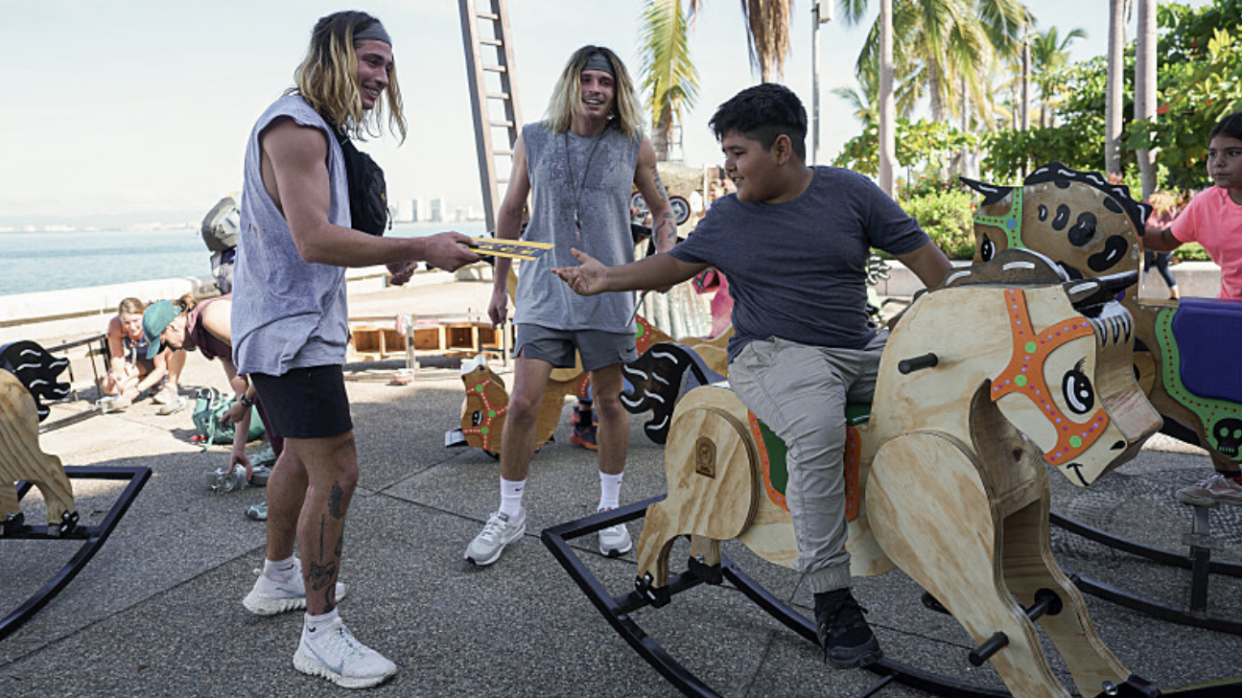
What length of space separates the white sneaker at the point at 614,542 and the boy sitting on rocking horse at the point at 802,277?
1.36 m

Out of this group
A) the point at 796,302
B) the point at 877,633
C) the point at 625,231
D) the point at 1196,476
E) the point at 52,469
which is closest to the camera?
the point at 796,302

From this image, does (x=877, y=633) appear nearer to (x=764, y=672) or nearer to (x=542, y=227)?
(x=764, y=672)

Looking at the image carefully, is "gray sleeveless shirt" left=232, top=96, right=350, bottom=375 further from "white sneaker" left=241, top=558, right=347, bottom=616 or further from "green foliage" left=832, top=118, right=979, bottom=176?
"green foliage" left=832, top=118, right=979, bottom=176

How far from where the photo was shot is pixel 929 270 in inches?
89.5

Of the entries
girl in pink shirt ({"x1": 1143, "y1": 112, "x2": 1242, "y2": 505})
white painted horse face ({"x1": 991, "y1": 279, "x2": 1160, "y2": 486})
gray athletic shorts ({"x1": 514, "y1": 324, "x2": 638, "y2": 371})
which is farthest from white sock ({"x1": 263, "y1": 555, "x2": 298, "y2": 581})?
girl in pink shirt ({"x1": 1143, "y1": 112, "x2": 1242, "y2": 505})

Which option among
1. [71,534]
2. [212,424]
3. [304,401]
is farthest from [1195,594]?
[212,424]

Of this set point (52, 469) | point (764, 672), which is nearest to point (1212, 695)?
point (764, 672)

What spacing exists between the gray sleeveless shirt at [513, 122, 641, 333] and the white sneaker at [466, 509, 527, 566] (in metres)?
0.85

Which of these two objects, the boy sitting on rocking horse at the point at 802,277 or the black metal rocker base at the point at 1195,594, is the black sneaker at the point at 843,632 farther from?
the black metal rocker base at the point at 1195,594

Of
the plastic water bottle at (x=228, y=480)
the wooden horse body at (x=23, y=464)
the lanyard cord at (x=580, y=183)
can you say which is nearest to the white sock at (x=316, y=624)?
the wooden horse body at (x=23, y=464)

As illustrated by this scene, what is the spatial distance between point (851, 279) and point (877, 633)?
4.12ft

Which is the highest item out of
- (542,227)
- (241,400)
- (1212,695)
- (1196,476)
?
(542,227)

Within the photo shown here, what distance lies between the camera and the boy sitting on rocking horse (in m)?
2.00

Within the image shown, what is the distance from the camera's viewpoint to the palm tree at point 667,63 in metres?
14.3
